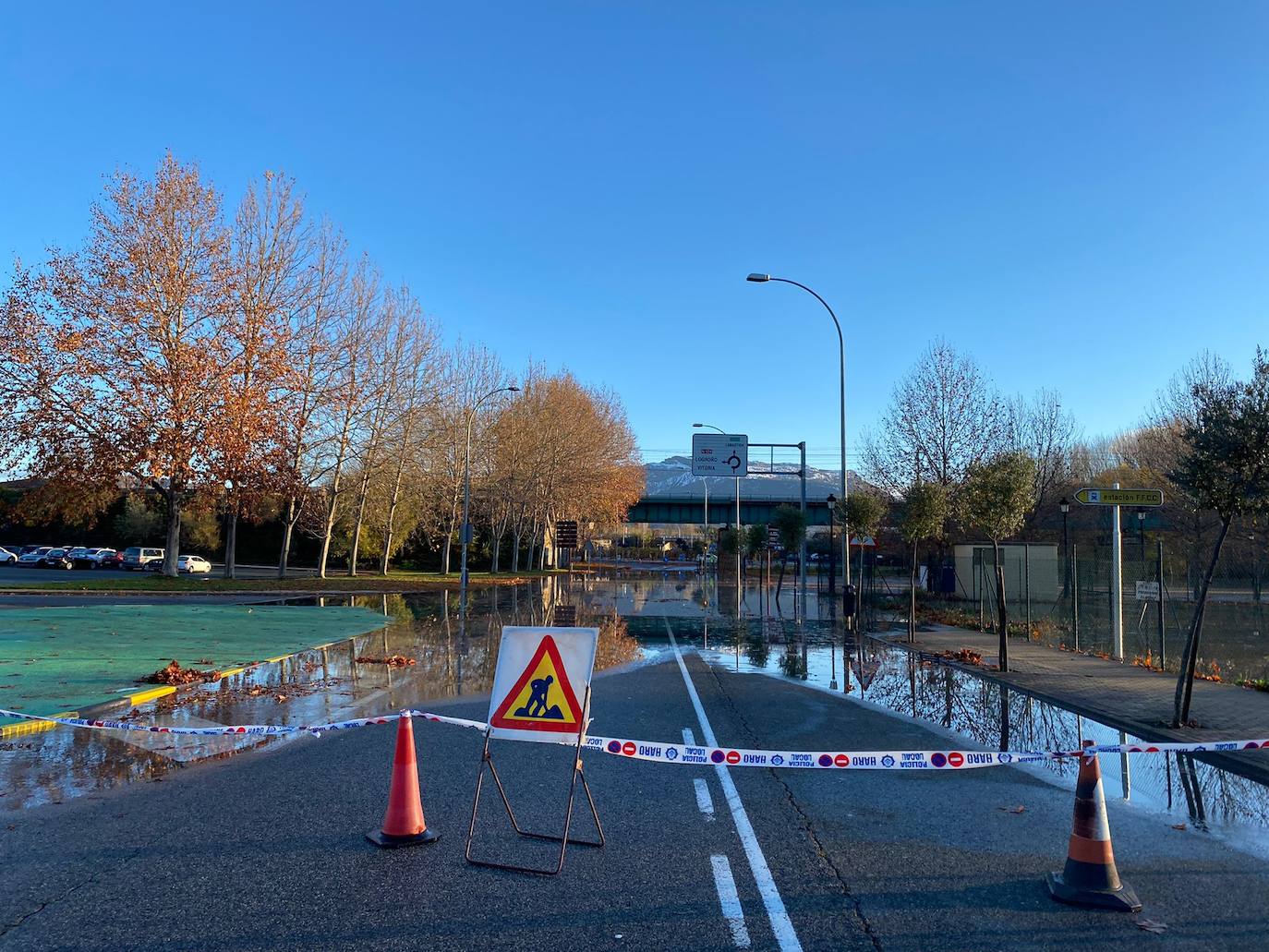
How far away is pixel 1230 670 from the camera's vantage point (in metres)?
15.5

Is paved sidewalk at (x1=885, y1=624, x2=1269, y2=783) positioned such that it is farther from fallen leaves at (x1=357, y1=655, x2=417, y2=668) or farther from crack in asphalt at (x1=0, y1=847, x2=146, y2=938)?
fallen leaves at (x1=357, y1=655, x2=417, y2=668)

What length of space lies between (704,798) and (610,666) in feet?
27.9

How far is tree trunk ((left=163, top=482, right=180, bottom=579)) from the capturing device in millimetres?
35531

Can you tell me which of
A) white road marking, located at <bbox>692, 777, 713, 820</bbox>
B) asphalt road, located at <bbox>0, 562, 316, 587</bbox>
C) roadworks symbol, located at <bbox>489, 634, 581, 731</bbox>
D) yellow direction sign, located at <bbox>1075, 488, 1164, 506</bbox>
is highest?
yellow direction sign, located at <bbox>1075, 488, 1164, 506</bbox>

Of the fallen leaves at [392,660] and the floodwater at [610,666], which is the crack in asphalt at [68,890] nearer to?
the floodwater at [610,666]

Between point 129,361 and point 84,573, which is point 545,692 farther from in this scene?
point 84,573

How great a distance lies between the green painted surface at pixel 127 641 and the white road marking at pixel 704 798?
769 centimetres

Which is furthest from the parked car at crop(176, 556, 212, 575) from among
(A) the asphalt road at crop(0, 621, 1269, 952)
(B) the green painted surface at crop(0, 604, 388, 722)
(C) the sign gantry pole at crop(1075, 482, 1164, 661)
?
(A) the asphalt road at crop(0, 621, 1269, 952)

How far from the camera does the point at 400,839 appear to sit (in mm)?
5781

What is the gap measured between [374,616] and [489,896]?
21.5 metres

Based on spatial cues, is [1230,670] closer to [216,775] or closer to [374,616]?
[216,775]

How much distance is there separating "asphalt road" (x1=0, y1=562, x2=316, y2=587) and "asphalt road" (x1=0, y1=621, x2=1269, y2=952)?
33459mm

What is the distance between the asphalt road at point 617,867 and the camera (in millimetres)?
4477

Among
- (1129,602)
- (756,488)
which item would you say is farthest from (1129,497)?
(756,488)
